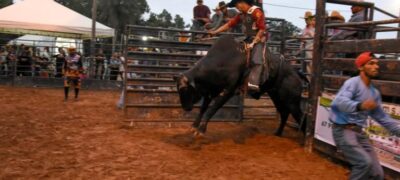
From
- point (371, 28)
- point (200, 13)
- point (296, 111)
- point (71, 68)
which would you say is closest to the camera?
point (371, 28)

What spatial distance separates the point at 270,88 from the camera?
8164mm

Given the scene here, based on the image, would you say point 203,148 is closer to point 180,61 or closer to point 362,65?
point 180,61

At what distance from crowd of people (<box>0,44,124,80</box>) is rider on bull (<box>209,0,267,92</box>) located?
34.4 ft

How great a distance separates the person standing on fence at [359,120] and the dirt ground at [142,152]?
4.19ft

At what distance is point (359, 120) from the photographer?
4.55 metres

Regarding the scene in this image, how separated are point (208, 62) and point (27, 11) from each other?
1469 centimetres

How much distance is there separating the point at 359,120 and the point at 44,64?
15953 mm

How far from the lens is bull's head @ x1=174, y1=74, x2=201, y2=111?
7.31 metres

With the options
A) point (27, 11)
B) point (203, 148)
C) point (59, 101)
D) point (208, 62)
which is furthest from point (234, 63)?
point (27, 11)

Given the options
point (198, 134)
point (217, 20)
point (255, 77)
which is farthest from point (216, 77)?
point (217, 20)

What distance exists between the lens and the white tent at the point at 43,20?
1891cm

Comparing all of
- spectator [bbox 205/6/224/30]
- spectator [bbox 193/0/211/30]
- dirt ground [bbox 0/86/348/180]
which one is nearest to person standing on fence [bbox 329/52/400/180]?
dirt ground [bbox 0/86/348/180]

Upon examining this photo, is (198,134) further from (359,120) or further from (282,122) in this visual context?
(359,120)

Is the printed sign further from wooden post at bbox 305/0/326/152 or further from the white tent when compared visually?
the white tent
